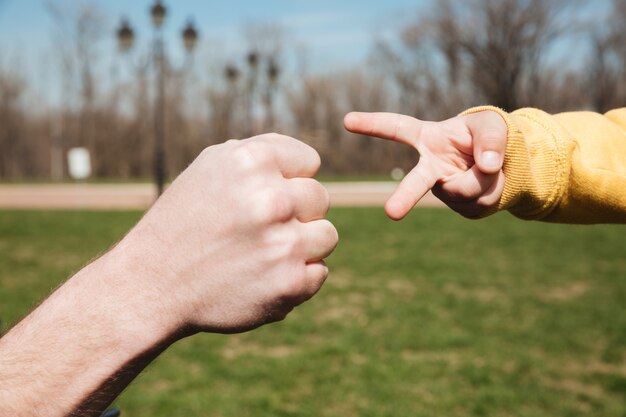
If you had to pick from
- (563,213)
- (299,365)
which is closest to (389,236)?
(299,365)

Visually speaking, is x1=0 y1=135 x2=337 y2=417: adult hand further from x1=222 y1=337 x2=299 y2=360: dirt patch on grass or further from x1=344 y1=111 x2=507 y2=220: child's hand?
x1=222 y1=337 x2=299 y2=360: dirt patch on grass

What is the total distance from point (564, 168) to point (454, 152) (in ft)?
1.03

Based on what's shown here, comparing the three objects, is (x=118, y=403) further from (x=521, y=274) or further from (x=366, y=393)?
(x=521, y=274)

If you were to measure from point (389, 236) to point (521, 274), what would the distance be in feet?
12.9

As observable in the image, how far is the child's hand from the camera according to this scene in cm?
140

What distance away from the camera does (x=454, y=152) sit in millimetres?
1531

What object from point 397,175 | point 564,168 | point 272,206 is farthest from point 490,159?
point 397,175

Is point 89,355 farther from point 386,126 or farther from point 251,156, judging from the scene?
point 386,126

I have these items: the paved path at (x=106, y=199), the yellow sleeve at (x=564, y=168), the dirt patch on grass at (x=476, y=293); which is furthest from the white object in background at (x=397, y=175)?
the yellow sleeve at (x=564, y=168)

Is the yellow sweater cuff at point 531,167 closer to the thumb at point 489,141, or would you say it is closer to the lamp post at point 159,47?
the thumb at point 489,141

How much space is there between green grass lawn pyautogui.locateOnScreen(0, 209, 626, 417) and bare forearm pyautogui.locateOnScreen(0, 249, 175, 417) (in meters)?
3.37

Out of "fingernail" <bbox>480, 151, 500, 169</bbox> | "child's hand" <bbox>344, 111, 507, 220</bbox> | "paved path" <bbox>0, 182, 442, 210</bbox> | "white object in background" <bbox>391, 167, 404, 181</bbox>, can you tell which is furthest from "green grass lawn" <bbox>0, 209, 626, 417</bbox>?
"white object in background" <bbox>391, 167, 404, 181</bbox>

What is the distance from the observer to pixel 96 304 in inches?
41.9

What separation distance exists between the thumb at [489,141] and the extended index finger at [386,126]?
0.46ft
